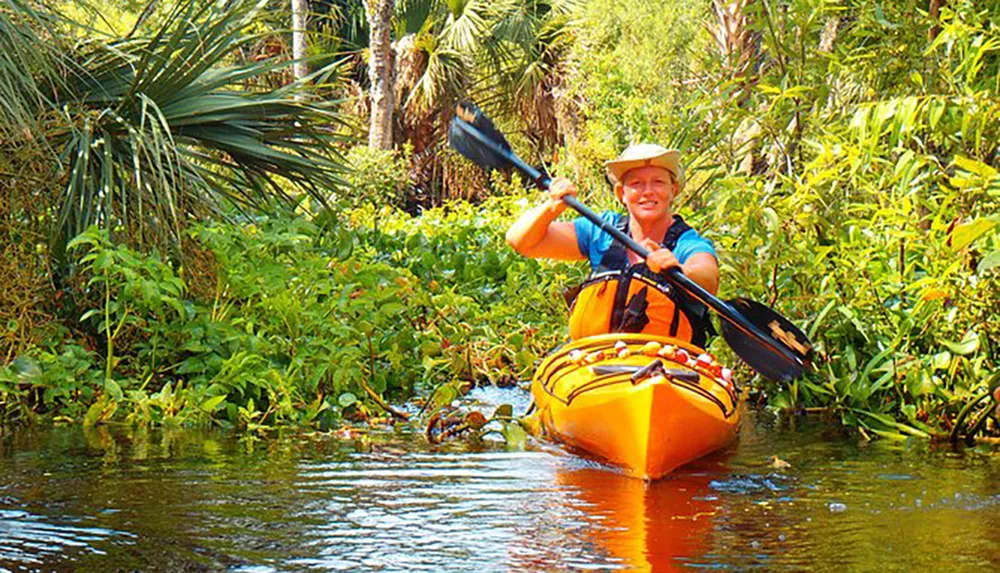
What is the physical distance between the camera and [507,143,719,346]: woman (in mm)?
6543

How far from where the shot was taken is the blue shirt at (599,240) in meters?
6.67

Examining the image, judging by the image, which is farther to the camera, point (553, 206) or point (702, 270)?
point (553, 206)

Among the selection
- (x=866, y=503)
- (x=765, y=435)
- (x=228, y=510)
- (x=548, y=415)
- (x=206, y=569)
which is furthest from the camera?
(x=765, y=435)

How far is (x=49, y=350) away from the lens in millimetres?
7387

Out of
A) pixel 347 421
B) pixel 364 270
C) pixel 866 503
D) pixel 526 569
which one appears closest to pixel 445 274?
pixel 364 270

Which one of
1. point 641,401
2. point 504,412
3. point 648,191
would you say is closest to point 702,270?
point 648,191

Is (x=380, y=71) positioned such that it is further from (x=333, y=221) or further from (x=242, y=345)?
(x=242, y=345)

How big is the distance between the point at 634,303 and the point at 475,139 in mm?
1553

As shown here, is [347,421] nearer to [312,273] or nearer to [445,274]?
[312,273]

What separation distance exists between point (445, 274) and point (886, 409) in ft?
14.9

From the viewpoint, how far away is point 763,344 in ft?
21.8

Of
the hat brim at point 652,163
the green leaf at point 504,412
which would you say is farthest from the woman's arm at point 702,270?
the green leaf at point 504,412

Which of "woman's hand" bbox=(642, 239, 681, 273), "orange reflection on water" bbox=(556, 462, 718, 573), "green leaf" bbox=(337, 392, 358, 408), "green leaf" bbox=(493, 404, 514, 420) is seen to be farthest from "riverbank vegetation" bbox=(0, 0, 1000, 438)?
"orange reflection on water" bbox=(556, 462, 718, 573)

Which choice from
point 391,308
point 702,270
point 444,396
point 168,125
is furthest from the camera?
point 391,308
